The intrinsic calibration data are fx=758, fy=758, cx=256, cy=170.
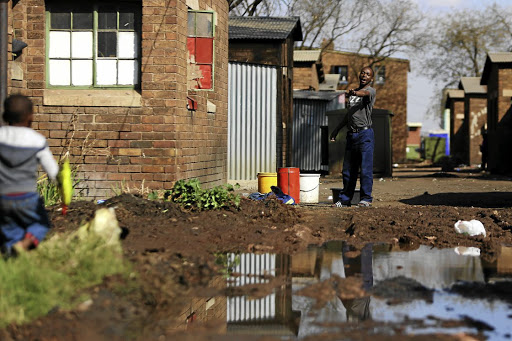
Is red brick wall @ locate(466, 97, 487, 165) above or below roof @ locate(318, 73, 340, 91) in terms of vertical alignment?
below

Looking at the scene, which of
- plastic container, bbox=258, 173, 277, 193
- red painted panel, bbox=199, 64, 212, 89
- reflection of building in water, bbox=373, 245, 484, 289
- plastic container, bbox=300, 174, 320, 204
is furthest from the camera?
plastic container, bbox=258, 173, 277, 193

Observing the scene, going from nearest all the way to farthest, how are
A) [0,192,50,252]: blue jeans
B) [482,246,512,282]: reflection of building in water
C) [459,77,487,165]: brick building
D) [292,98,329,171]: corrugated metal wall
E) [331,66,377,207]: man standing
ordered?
1. [0,192,50,252]: blue jeans
2. [482,246,512,282]: reflection of building in water
3. [331,66,377,207]: man standing
4. [292,98,329,171]: corrugated metal wall
5. [459,77,487,165]: brick building

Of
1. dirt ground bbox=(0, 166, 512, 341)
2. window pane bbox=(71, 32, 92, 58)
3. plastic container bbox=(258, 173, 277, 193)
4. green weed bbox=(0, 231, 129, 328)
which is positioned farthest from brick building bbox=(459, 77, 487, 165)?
green weed bbox=(0, 231, 129, 328)

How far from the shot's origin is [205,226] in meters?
9.20

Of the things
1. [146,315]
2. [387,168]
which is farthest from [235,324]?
[387,168]

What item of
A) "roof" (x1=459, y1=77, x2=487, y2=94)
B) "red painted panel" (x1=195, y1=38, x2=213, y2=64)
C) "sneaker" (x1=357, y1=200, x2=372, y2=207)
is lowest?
"sneaker" (x1=357, y1=200, x2=372, y2=207)

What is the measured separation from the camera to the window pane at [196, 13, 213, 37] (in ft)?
40.9

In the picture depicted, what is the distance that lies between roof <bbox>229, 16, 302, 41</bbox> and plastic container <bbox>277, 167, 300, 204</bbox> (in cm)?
1223

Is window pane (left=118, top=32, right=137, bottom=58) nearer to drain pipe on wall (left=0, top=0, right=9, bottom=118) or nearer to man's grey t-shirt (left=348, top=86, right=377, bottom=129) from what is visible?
man's grey t-shirt (left=348, top=86, right=377, bottom=129)

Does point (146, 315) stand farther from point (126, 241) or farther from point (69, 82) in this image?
point (69, 82)

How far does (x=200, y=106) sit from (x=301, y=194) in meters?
2.42

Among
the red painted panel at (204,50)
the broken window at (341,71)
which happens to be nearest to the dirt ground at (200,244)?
the red painted panel at (204,50)

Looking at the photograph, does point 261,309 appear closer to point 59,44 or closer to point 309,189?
point 59,44

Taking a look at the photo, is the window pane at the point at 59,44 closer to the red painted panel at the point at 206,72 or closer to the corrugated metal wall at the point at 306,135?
the red painted panel at the point at 206,72
